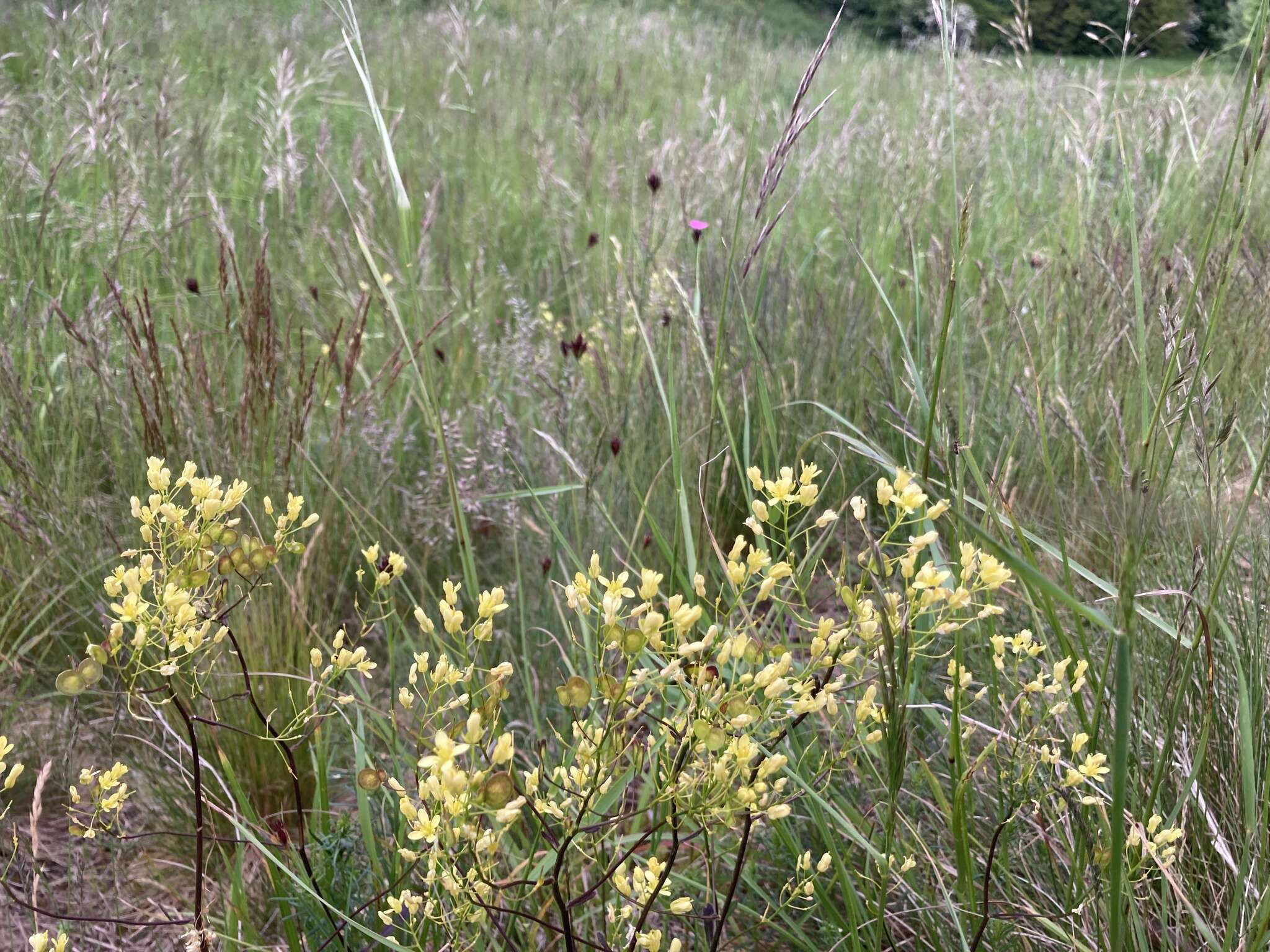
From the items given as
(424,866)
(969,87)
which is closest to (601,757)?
(424,866)

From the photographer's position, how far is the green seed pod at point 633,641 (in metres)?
0.73

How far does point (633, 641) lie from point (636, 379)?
1679 millimetres

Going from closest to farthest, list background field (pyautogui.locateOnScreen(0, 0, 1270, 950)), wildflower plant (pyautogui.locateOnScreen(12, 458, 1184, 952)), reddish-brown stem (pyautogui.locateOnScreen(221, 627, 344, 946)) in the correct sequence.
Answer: wildflower plant (pyautogui.locateOnScreen(12, 458, 1184, 952)), reddish-brown stem (pyautogui.locateOnScreen(221, 627, 344, 946)), background field (pyautogui.locateOnScreen(0, 0, 1270, 950))

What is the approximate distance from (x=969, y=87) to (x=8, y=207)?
3.88 m

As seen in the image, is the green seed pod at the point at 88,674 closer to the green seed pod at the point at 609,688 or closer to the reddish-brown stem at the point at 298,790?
the reddish-brown stem at the point at 298,790

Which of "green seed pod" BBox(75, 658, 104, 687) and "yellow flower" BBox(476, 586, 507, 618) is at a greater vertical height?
"yellow flower" BBox(476, 586, 507, 618)

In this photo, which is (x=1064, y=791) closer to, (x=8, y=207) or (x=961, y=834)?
(x=961, y=834)

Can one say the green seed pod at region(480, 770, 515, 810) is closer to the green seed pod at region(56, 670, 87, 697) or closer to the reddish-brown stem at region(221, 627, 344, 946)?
the reddish-brown stem at region(221, 627, 344, 946)

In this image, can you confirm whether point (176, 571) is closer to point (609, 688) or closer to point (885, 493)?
point (609, 688)

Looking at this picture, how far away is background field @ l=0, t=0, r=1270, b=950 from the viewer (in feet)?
3.87

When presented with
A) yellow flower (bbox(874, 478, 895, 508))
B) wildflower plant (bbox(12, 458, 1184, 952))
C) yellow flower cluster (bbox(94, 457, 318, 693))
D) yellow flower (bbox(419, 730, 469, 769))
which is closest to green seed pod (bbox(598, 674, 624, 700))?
wildflower plant (bbox(12, 458, 1184, 952))

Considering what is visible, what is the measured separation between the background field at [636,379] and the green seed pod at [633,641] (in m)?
0.33

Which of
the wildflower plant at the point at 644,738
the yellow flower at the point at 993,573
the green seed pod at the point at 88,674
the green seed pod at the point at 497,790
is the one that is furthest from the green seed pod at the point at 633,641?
the green seed pod at the point at 88,674

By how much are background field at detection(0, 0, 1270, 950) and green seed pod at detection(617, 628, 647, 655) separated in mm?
332
